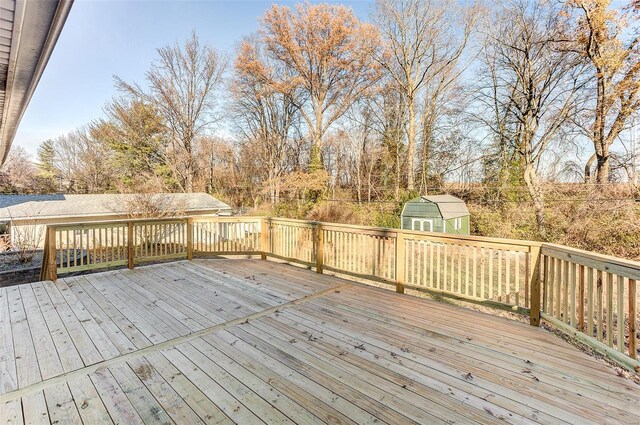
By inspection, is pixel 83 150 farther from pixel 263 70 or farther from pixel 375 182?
pixel 375 182

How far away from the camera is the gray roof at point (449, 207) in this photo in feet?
33.7

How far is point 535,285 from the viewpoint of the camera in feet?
9.87

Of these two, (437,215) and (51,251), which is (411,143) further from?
(51,251)

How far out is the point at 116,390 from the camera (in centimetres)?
192

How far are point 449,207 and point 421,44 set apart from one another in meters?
7.49

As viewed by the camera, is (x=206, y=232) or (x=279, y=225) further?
(x=206, y=232)

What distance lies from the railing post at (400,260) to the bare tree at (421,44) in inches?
392

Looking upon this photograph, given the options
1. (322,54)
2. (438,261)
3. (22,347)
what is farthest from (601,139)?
(22,347)

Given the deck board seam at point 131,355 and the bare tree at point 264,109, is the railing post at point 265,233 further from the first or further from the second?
the bare tree at point 264,109

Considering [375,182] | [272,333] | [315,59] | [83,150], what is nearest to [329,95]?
[315,59]

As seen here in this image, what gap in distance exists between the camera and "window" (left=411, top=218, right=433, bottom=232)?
1051cm

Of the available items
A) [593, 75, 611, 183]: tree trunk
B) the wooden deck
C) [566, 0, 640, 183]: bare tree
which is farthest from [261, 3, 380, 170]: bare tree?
the wooden deck

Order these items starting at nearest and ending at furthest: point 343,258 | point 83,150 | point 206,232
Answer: point 343,258 → point 206,232 → point 83,150

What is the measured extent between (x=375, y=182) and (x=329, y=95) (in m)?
5.06
